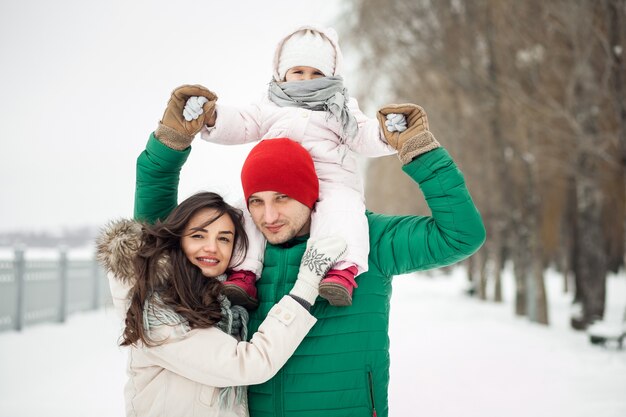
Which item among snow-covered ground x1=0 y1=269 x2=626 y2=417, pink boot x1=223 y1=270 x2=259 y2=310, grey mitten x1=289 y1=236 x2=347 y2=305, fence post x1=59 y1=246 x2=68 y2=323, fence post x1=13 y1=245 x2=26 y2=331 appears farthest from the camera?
fence post x1=59 y1=246 x2=68 y2=323

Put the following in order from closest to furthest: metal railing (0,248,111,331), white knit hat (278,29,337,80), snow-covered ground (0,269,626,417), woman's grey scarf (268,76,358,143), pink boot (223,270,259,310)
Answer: pink boot (223,270,259,310) < woman's grey scarf (268,76,358,143) < white knit hat (278,29,337,80) < snow-covered ground (0,269,626,417) < metal railing (0,248,111,331)

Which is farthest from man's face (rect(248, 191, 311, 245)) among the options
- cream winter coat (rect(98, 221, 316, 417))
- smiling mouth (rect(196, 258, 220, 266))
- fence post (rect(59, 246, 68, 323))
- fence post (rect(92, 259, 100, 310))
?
fence post (rect(92, 259, 100, 310))

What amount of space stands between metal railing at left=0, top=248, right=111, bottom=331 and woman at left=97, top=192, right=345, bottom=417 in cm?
732

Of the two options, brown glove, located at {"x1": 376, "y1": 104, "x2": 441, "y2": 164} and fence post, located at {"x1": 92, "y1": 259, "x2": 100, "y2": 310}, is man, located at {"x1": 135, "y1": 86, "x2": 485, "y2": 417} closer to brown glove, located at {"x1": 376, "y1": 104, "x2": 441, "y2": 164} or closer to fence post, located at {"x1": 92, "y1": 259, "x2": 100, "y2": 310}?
brown glove, located at {"x1": 376, "y1": 104, "x2": 441, "y2": 164}

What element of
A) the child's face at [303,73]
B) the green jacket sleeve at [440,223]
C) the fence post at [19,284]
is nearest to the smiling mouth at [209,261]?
the green jacket sleeve at [440,223]

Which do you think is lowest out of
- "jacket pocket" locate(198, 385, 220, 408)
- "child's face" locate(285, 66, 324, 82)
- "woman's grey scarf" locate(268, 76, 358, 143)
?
"jacket pocket" locate(198, 385, 220, 408)

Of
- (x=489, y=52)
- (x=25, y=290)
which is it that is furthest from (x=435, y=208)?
(x=489, y=52)

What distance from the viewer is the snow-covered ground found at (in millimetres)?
5078

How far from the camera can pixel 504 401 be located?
213 inches

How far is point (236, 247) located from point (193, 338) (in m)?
0.51

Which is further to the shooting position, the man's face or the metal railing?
the metal railing

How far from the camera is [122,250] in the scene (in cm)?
214

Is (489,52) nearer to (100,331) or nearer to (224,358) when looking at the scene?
(100,331)

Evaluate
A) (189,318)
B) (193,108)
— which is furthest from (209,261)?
(193,108)
